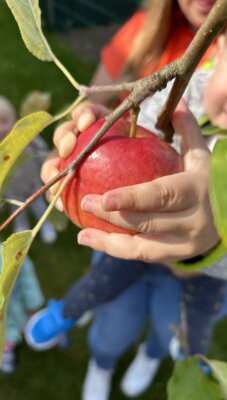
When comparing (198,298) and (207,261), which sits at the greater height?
(207,261)

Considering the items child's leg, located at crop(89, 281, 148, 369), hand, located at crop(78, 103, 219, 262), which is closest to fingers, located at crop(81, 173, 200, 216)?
hand, located at crop(78, 103, 219, 262)

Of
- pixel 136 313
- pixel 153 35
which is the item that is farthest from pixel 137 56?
pixel 136 313

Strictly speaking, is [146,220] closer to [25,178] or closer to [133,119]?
[133,119]

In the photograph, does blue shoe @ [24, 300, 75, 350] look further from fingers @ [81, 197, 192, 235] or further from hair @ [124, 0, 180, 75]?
fingers @ [81, 197, 192, 235]

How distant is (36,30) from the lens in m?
0.60

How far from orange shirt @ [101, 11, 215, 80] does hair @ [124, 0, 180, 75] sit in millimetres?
14

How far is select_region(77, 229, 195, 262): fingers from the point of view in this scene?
0.65 m

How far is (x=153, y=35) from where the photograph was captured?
1.22 meters

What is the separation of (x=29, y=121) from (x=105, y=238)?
184mm

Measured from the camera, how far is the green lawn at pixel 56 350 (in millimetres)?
1842

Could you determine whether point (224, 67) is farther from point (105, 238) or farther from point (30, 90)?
point (30, 90)

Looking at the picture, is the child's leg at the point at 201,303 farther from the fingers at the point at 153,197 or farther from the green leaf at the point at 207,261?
the fingers at the point at 153,197

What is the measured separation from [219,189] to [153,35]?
927 mm

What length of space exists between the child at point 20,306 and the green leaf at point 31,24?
1.18 m
